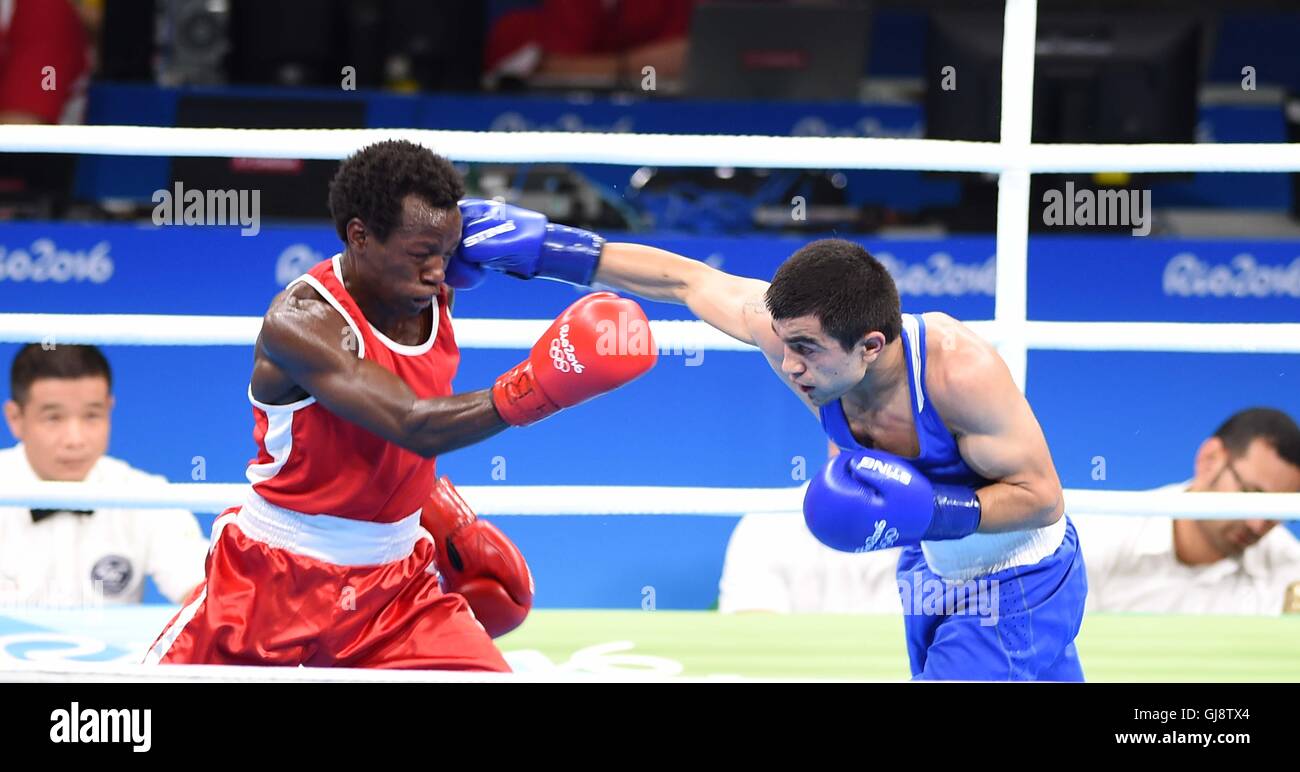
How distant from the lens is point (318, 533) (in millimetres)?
2334

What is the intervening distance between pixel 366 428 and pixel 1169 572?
8.02 feet

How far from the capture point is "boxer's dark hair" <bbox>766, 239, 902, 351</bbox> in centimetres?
222

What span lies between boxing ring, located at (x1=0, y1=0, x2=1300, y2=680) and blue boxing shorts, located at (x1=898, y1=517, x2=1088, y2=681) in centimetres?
29

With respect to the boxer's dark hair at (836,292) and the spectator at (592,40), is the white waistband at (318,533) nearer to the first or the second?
the boxer's dark hair at (836,292)

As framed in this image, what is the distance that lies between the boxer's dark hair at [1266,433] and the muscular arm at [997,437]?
1574 mm

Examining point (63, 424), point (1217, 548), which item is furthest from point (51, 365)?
point (1217, 548)

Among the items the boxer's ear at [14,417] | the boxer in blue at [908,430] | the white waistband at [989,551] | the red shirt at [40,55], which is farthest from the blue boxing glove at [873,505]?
the red shirt at [40,55]

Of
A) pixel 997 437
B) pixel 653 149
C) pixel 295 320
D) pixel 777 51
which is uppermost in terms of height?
pixel 777 51

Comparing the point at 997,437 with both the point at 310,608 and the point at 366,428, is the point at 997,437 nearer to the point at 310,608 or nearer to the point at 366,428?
the point at 366,428

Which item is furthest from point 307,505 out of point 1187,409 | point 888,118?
point 888,118

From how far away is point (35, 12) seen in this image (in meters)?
5.04
